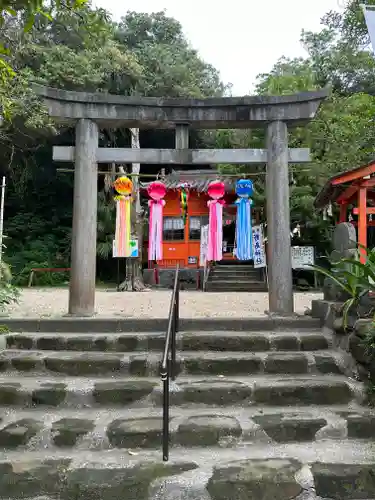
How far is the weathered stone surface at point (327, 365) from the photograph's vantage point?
14.6ft

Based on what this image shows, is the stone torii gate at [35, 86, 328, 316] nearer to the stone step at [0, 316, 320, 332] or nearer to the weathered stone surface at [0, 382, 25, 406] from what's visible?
the stone step at [0, 316, 320, 332]

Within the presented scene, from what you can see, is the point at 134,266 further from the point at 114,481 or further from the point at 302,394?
the point at 114,481

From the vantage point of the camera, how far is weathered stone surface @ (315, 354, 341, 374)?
14.6 ft

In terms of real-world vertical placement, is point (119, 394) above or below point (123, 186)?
below

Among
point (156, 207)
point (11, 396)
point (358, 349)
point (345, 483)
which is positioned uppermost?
point (156, 207)

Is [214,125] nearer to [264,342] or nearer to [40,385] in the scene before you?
[264,342]

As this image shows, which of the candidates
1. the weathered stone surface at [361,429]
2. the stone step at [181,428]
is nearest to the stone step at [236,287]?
the stone step at [181,428]

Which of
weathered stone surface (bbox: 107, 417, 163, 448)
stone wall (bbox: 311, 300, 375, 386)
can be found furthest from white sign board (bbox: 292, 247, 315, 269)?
weathered stone surface (bbox: 107, 417, 163, 448)

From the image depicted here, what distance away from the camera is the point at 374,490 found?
9.53ft

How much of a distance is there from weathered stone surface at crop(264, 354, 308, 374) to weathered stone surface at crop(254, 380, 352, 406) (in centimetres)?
45

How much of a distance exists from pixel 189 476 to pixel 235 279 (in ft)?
41.1

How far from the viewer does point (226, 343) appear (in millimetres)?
4887

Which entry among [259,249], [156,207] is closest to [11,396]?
[156,207]

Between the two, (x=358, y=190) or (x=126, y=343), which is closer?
(x=126, y=343)
